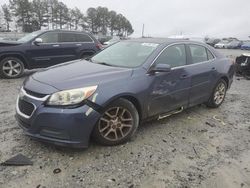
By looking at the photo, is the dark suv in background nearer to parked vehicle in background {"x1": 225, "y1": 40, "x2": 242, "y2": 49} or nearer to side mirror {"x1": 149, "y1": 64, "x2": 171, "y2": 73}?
side mirror {"x1": 149, "y1": 64, "x2": 171, "y2": 73}

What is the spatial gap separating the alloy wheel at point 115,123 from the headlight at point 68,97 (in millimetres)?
455

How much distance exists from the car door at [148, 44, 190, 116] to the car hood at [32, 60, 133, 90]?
556 mm

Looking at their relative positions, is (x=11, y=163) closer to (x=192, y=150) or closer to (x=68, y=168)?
(x=68, y=168)

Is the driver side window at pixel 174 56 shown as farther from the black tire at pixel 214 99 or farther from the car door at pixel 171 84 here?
the black tire at pixel 214 99

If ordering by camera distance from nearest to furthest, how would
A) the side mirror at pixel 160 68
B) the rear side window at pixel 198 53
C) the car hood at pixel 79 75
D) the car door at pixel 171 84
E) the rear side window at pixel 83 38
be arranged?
the car hood at pixel 79 75 < the side mirror at pixel 160 68 < the car door at pixel 171 84 < the rear side window at pixel 198 53 < the rear side window at pixel 83 38

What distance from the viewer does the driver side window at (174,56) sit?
474 centimetres

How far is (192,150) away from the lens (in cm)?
421

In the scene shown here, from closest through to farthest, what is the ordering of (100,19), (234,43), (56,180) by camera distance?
1. (56,180)
2. (234,43)
3. (100,19)

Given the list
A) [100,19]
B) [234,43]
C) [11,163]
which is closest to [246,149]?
[11,163]

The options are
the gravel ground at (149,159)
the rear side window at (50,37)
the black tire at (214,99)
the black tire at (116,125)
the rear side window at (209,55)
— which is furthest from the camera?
the rear side window at (50,37)

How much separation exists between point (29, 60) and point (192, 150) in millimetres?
6864

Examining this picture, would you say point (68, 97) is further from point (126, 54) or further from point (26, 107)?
point (126, 54)

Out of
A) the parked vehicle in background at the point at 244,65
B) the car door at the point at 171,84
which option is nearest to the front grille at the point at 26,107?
the car door at the point at 171,84

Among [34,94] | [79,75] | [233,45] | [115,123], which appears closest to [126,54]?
[79,75]
